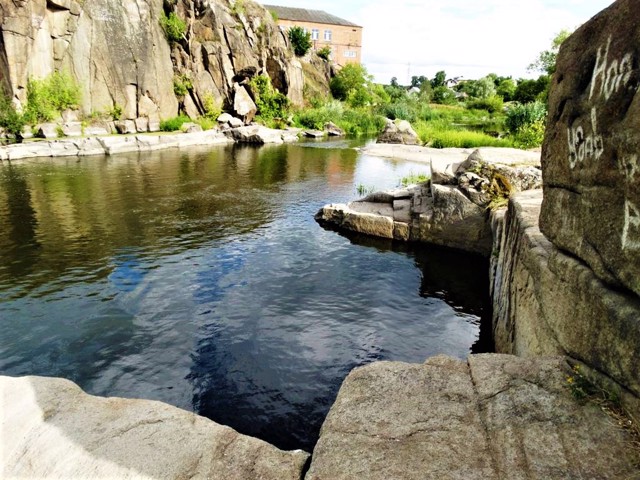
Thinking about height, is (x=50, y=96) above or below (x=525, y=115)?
above

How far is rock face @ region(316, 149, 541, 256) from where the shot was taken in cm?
1442

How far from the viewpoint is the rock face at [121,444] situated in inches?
167

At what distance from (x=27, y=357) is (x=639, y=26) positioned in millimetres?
10402

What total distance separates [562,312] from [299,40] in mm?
78629

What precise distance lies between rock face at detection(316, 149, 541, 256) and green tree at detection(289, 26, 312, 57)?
65.7 meters

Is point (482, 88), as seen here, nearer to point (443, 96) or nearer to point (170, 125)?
point (443, 96)

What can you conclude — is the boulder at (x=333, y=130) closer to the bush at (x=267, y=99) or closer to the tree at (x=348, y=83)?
the bush at (x=267, y=99)

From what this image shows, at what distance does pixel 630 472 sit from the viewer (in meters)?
3.44

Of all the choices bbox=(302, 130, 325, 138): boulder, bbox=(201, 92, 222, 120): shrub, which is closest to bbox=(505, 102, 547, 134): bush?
bbox=(302, 130, 325, 138): boulder

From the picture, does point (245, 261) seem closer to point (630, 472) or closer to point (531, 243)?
point (531, 243)

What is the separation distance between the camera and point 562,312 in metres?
5.07

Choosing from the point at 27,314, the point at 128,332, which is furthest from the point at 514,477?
the point at 27,314

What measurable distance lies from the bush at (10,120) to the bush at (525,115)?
124 feet

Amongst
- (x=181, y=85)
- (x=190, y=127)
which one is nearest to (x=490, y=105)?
(x=181, y=85)
